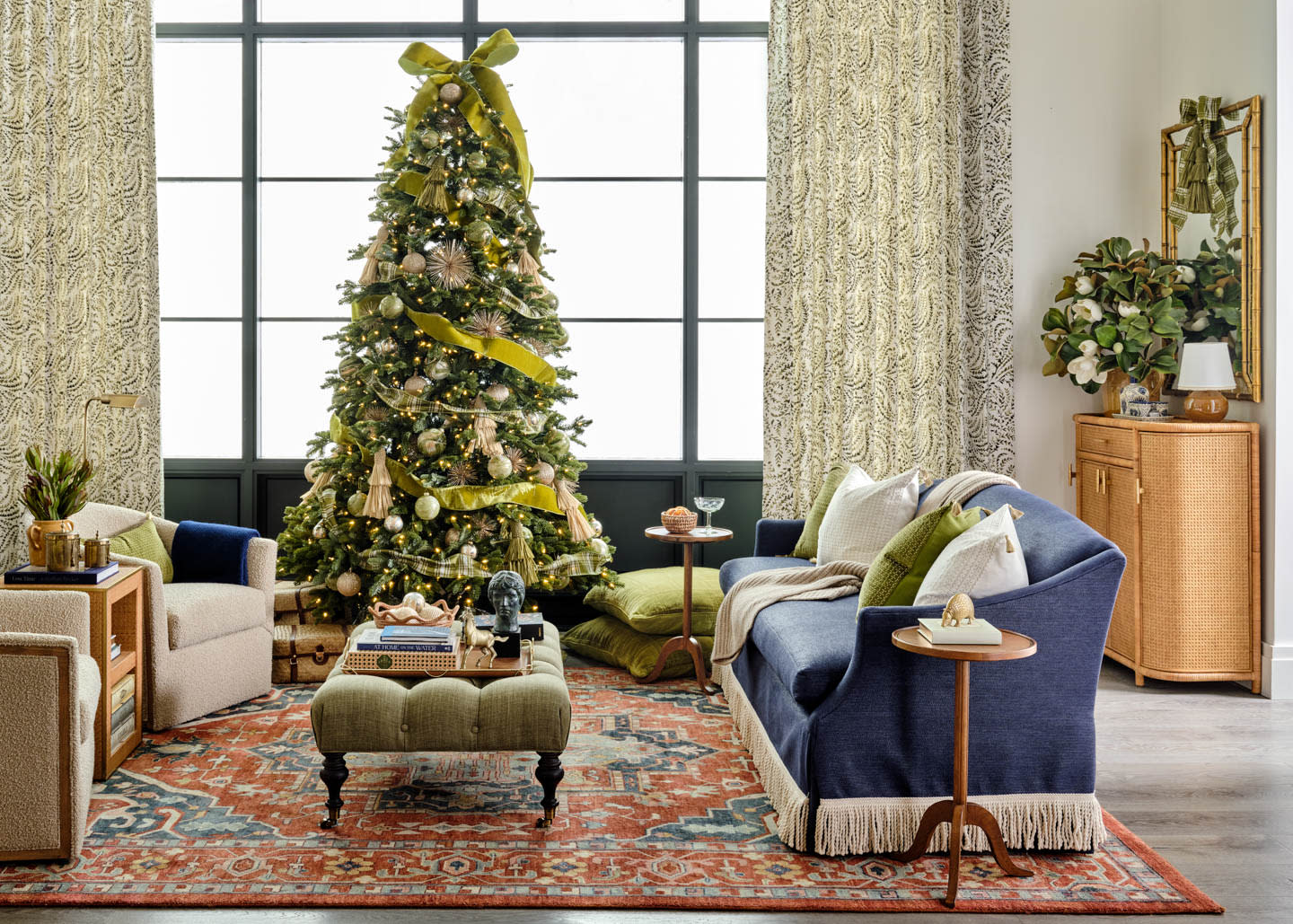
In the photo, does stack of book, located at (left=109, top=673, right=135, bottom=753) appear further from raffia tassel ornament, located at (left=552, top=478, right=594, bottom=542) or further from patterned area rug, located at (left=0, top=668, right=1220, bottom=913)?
raffia tassel ornament, located at (left=552, top=478, right=594, bottom=542)

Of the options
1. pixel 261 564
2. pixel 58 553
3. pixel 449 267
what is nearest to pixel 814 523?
pixel 449 267

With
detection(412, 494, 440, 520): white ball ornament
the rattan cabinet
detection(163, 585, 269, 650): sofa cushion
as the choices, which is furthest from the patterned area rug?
the rattan cabinet

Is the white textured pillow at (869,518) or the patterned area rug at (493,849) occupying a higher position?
the white textured pillow at (869,518)

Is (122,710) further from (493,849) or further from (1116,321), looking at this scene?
(1116,321)

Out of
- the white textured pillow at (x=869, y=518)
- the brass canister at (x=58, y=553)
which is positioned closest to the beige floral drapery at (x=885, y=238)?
the white textured pillow at (x=869, y=518)

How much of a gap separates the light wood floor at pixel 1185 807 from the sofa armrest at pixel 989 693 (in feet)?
1.44

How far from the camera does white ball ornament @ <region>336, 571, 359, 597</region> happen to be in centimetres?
520

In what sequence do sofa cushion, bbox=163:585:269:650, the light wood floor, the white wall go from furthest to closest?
the white wall
sofa cushion, bbox=163:585:269:650
the light wood floor

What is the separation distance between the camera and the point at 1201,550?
495 cm

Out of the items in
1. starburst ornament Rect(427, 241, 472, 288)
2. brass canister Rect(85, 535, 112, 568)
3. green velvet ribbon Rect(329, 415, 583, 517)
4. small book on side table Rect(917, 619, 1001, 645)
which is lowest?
small book on side table Rect(917, 619, 1001, 645)

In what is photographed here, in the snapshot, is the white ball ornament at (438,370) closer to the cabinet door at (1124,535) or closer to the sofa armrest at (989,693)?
the sofa armrest at (989,693)

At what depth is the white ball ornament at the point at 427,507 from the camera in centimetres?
515

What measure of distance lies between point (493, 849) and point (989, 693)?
152cm

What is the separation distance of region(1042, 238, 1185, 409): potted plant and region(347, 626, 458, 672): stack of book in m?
3.59
